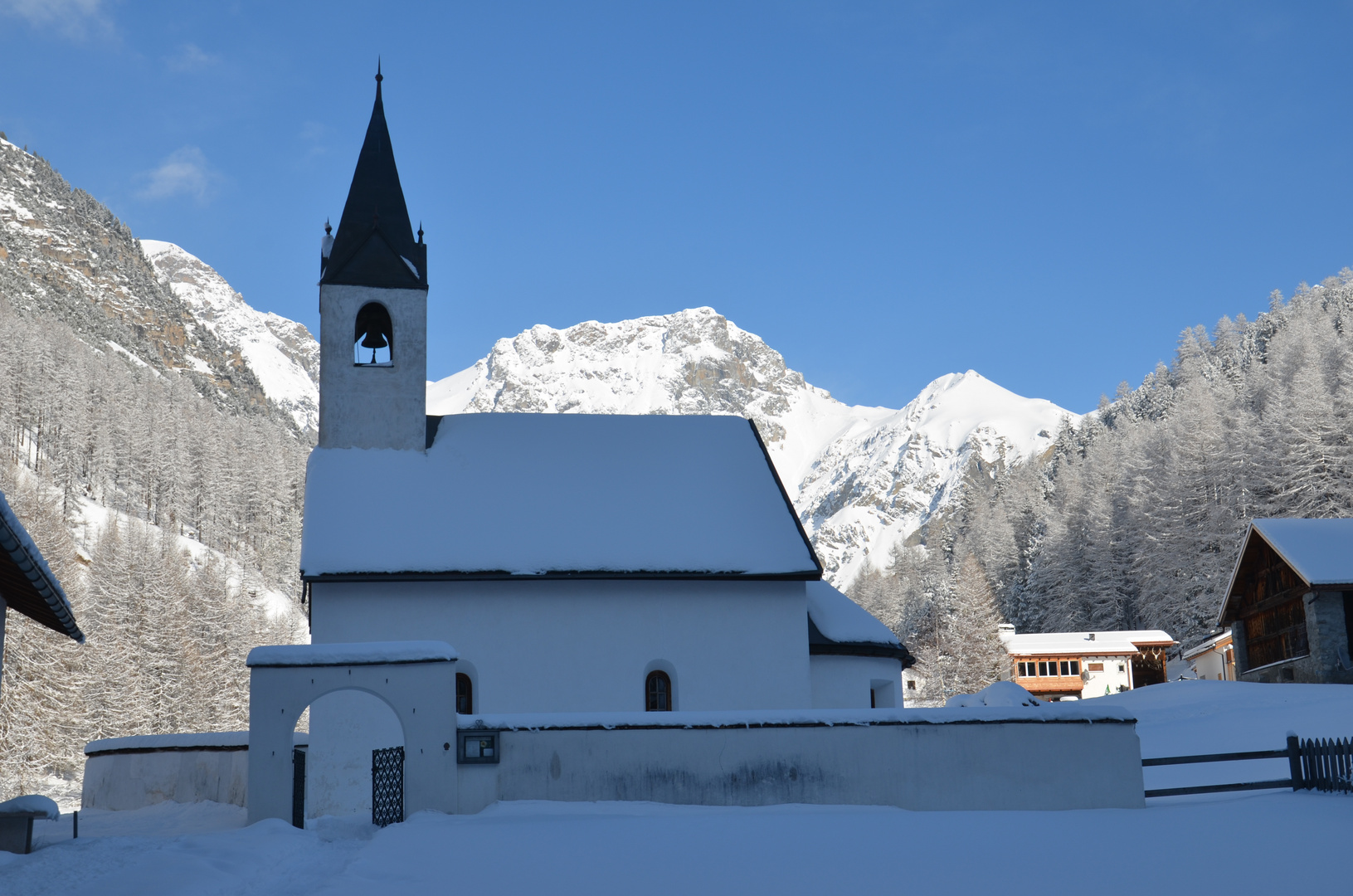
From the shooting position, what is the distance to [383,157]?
28.9 meters

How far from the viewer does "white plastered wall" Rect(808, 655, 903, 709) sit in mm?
25594

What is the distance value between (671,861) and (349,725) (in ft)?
35.1

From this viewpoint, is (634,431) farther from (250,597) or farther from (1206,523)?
(250,597)

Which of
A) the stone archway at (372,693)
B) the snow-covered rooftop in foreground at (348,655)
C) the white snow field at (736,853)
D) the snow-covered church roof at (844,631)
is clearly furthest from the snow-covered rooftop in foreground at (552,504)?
the white snow field at (736,853)

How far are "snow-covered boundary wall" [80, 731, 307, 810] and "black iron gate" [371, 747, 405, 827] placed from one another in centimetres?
871

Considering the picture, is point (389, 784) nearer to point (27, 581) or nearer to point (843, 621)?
point (27, 581)

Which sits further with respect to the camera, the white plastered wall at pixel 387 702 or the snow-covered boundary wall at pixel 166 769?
the snow-covered boundary wall at pixel 166 769

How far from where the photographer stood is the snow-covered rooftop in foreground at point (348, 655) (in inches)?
661

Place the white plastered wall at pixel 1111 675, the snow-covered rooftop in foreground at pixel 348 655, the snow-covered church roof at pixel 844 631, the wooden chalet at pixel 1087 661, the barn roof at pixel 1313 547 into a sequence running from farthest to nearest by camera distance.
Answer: the white plastered wall at pixel 1111 675, the wooden chalet at pixel 1087 661, the barn roof at pixel 1313 547, the snow-covered church roof at pixel 844 631, the snow-covered rooftop in foreground at pixel 348 655

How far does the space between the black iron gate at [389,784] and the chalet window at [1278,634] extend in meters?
34.0

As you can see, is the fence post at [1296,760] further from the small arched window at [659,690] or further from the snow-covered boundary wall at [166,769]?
the snow-covered boundary wall at [166,769]

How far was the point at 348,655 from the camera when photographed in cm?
Result: 1698

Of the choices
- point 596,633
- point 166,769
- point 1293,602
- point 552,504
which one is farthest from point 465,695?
point 1293,602

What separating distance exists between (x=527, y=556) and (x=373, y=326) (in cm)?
822
